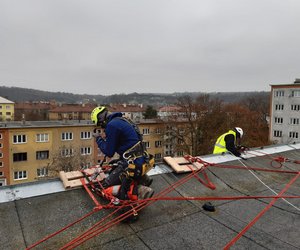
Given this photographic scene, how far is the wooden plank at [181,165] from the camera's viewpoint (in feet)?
16.5

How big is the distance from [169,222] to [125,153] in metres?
1.15

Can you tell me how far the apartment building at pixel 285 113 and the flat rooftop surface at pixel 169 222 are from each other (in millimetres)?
39688

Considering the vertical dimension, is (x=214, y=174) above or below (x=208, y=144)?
above

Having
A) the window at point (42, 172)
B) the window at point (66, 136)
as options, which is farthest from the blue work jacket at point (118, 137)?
the window at point (66, 136)

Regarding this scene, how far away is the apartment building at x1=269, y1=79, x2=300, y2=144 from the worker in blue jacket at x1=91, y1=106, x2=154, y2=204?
4067cm

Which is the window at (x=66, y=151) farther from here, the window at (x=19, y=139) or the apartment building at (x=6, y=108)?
the apartment building at (x=6, y=108)

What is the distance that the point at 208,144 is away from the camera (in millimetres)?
30422

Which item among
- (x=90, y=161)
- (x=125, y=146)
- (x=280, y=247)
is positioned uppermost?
(x=125, y=146)

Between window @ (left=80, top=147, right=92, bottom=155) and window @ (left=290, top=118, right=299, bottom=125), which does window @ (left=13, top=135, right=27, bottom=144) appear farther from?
window @ (left=290, top=118, right=299, bottom=125)

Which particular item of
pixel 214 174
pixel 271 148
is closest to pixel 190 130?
pixel 271 148

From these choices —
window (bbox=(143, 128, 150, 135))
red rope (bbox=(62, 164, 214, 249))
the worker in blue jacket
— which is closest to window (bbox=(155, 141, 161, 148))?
window (bbox=(143, 128, 150, 135))

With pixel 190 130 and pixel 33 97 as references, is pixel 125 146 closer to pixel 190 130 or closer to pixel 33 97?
pixel 190 130

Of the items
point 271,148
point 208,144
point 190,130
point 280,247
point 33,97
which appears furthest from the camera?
point 33,97

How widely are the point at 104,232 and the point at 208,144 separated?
28.3 metres
